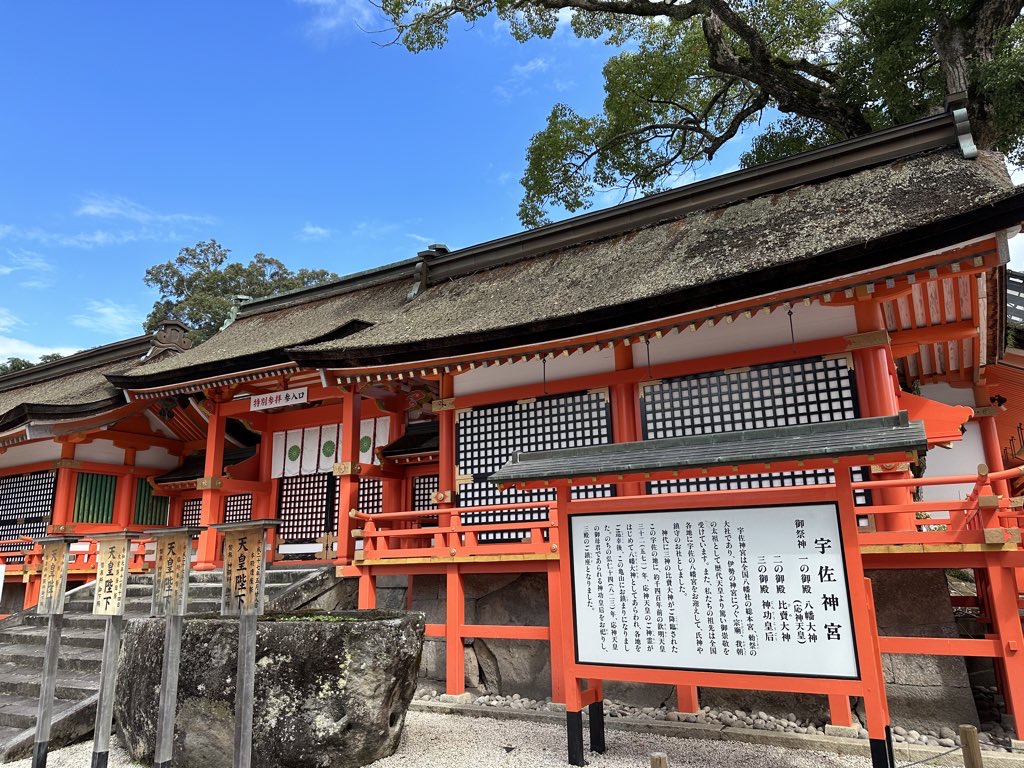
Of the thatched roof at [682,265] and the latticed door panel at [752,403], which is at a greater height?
the thatched roof at [682,265]

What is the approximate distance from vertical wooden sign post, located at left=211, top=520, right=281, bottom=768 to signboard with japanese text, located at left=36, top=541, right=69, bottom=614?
209 centimetres

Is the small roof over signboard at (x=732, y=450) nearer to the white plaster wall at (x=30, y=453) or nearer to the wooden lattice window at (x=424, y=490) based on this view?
the wooden lattice window at (x=424, y=490)

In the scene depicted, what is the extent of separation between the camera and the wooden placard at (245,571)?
4.45m

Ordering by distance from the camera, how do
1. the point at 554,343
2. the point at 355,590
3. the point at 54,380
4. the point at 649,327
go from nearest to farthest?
the point at 649,327 → the point at 554,343 → the point at 355,590 → the point at 54,380

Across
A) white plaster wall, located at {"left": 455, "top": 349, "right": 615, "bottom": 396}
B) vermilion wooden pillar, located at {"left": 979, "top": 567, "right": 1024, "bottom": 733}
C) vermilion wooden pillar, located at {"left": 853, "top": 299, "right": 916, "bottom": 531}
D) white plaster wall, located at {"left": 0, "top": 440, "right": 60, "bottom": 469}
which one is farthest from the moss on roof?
vermilion wooden pillar, located at {"left": 979, "top": 567, "right": 1024, "bottom": 733}

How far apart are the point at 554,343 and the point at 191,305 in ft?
103

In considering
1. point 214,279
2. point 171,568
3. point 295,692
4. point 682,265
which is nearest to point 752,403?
point 682,265

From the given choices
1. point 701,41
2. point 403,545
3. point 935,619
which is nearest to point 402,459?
point 403,545

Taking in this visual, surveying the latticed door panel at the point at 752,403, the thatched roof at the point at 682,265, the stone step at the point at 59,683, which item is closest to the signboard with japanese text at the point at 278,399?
the thatched roof at the point at 682,265

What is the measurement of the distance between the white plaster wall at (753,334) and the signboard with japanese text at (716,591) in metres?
3.42

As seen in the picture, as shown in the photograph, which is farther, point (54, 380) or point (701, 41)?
point (701, 41)

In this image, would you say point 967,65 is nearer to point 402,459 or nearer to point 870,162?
point 870,162

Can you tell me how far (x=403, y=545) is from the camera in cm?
1095

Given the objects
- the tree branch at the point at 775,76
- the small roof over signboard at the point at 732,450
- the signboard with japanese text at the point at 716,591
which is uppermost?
the tree branch at the point at 775,76
